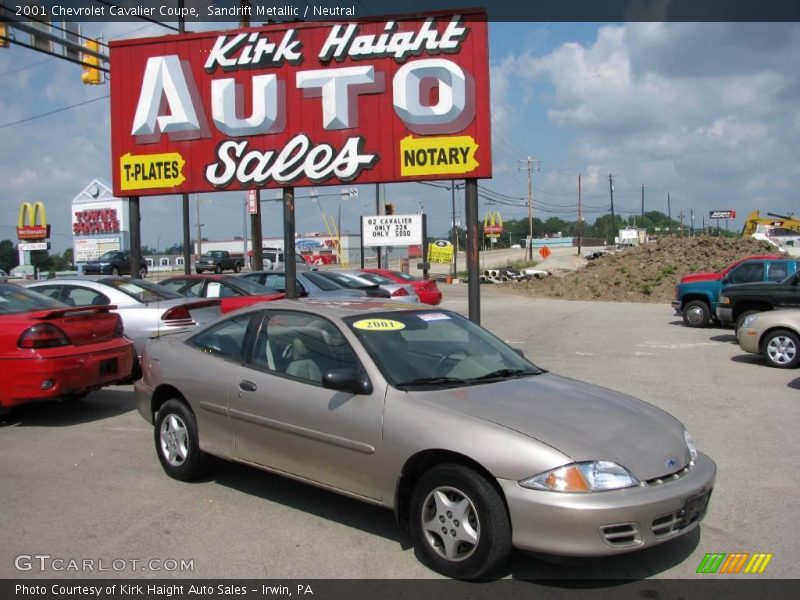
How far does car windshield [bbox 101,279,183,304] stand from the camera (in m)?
10.3

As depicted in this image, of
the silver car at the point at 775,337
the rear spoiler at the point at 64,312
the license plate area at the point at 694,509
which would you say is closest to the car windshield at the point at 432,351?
the license plate area at the point at 694,509

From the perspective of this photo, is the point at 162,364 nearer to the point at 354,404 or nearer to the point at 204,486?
the point at 204,486

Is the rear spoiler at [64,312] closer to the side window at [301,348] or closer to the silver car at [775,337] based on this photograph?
the side window at [301,348]

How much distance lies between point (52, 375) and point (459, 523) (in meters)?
5.16

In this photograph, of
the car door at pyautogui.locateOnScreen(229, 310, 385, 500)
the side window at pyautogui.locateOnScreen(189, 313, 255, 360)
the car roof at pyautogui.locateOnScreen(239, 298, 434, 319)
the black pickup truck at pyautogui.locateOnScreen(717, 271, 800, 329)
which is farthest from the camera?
the black pickup truck at pyautogui.locateOnScreen(717, 271, 800, 329)

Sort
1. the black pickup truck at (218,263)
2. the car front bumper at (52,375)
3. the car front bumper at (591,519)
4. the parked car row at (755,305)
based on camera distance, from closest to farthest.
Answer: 1. the car front bumper at (591,519)
2. the car front bumper at (52,375)
3. the parked car row at (755,305)
4. the black pickup truck at (218,263)

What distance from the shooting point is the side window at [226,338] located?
A: 559 centimetres

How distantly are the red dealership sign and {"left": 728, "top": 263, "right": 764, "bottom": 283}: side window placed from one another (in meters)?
9.60

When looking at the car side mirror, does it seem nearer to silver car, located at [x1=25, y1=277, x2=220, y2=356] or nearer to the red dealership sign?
silver car, located at [x1=25, y1=277, x2=220, y2=356]

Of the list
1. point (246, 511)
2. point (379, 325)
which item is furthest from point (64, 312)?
point (379, 325)

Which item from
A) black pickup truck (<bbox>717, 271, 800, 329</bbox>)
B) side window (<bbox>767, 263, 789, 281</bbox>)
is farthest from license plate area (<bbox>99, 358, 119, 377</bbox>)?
side window (<bbox>767, 263, 789, 281</bbox>)

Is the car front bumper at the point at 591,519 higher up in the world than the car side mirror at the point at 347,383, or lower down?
lower down

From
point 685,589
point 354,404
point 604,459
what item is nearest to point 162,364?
point 354,404

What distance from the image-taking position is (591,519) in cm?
363
